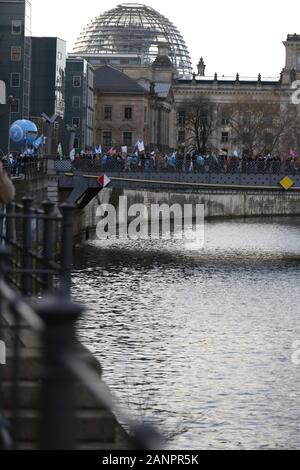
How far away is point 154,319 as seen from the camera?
3931cm

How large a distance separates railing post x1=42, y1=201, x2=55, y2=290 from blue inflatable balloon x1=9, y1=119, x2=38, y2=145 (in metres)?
A: 60.5

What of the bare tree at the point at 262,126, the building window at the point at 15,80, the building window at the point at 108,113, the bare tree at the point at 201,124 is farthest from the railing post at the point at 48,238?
the building window at the point at 108,113

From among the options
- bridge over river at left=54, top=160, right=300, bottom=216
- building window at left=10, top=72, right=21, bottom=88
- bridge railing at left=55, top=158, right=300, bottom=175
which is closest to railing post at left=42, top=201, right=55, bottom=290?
bridge over river at left=54, top=160, right=300, bottom=216

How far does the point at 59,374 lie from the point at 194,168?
82262mm

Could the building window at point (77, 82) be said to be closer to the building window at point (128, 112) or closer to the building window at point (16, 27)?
the building window at point (16, 27)

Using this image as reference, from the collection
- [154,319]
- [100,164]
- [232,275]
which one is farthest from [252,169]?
[154,319]

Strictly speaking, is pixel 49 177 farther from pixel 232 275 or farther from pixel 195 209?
pixel 195 209

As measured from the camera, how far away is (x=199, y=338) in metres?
34.9

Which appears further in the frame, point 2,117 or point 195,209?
point 2,117

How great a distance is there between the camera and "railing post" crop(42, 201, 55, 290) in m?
11.3

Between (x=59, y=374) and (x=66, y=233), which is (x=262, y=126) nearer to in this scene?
(x=66, y=233)

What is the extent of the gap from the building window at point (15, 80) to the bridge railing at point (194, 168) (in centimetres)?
3826

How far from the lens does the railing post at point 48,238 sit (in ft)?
37.1

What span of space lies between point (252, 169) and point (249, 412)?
201ft
